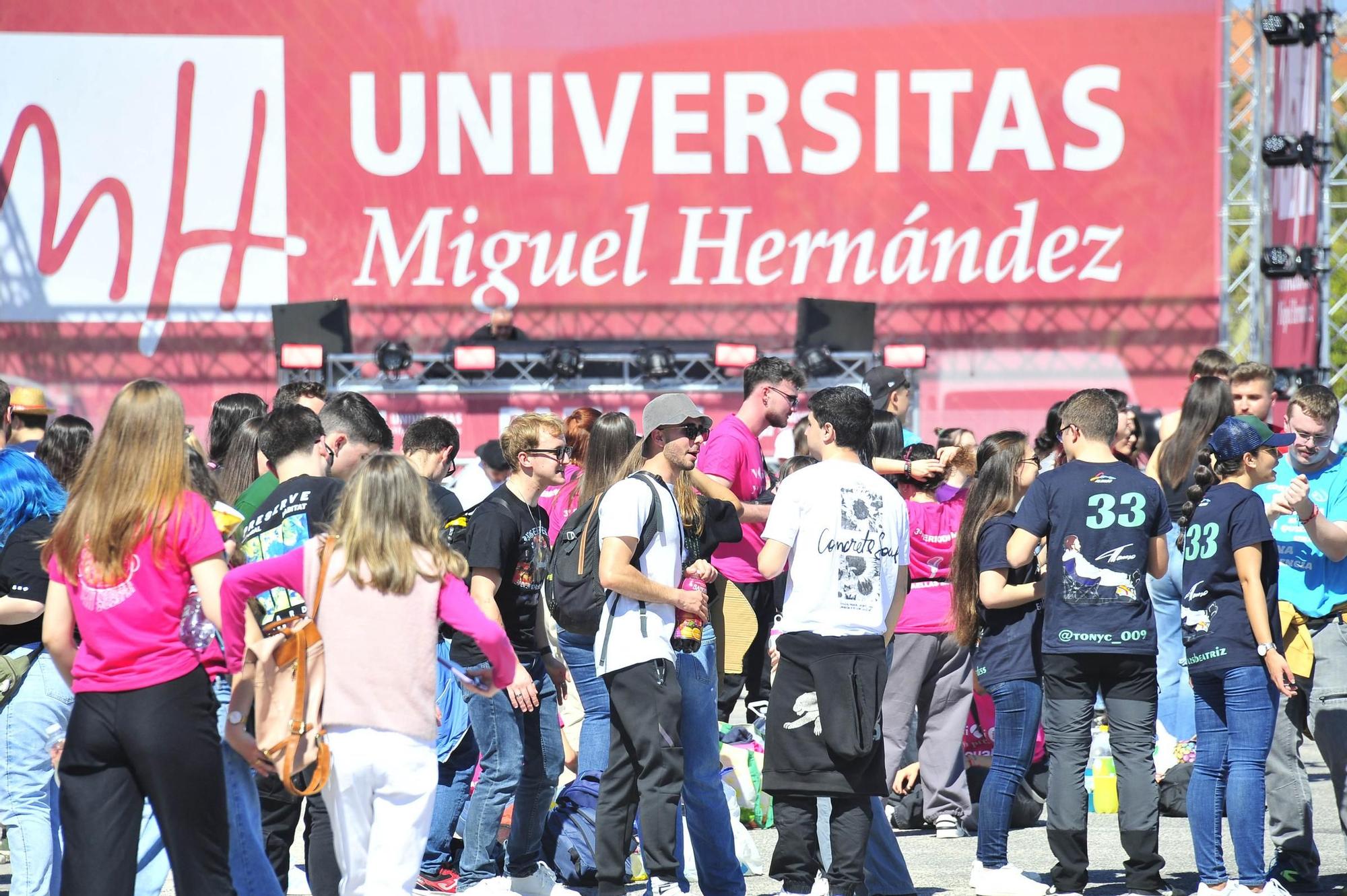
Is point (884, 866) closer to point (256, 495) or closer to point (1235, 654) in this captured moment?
point (1235, 654)

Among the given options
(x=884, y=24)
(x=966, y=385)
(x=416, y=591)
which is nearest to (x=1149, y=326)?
(x=966, y=385)

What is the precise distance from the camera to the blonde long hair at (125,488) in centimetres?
331

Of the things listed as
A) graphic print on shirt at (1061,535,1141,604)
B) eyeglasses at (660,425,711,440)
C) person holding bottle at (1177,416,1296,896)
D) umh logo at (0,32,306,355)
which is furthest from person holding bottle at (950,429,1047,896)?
umh logo at (0,32,306,355)

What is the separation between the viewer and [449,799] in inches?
200

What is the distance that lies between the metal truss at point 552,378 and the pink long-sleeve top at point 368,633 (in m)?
8.44

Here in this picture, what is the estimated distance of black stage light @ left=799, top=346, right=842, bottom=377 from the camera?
38.8ft

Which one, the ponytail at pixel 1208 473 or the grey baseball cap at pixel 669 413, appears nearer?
the grey baseball cap at pixel 669 413

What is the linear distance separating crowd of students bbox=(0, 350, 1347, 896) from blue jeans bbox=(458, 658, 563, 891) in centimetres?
1

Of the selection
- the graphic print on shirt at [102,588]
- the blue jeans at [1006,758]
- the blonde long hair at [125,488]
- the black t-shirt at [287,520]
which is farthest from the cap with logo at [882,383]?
the graphic print on shirt at [102,588]

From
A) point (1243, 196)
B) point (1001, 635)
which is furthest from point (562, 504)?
point (1243, 196)

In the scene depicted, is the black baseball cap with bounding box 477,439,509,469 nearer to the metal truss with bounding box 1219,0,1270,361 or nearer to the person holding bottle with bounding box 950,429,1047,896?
the person holding bottle with bounding box 950,429,1047,896

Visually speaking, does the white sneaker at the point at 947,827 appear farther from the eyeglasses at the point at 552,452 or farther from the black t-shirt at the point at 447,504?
the black t-shirt at the point at 447,504

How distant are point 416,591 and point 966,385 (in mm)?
10018

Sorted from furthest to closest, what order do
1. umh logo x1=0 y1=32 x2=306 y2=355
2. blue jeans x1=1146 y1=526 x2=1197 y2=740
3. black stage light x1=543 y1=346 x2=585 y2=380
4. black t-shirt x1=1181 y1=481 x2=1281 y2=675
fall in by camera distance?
umh logo x1=0 y1=32 x2=306 y2=355 < black stage light x1=543 y1=346 x2=585 y2=380 < blue jeans x1=1146 y1=526 x2=1197 y2=740 < black t-shirt x1=1181 y1=481 x2=1281 y2=675
